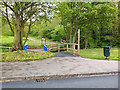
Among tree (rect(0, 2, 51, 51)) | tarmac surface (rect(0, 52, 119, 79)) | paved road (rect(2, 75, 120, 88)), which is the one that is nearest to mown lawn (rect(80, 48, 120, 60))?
tarmac surface (rect(0, 52, 119, 79))

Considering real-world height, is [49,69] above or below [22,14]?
below

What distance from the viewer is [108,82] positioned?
428 cm

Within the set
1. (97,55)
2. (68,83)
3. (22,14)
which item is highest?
(22,14)

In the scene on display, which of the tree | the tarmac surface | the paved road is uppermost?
the tree

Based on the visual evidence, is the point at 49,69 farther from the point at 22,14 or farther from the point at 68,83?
the point at 22,14

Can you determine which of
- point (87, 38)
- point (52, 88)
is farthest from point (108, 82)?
point (87, 38)

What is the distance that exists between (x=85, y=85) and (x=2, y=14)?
11.2 metres

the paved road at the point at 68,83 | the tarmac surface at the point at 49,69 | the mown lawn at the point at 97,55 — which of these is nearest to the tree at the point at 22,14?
the tarmac surface at the point at 49,69

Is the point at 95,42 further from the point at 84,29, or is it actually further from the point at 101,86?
the point at 101,86

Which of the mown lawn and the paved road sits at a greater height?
the mown lawn

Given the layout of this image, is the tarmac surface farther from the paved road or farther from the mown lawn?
the mown lawn

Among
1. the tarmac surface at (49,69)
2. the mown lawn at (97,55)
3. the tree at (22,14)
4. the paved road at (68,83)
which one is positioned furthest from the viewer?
the tree at (22,14)

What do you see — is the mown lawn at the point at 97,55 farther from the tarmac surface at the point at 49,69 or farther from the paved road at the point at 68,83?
the paved road at the point at 68,83

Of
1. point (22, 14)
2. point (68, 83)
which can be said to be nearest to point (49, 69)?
point (68, 83)
